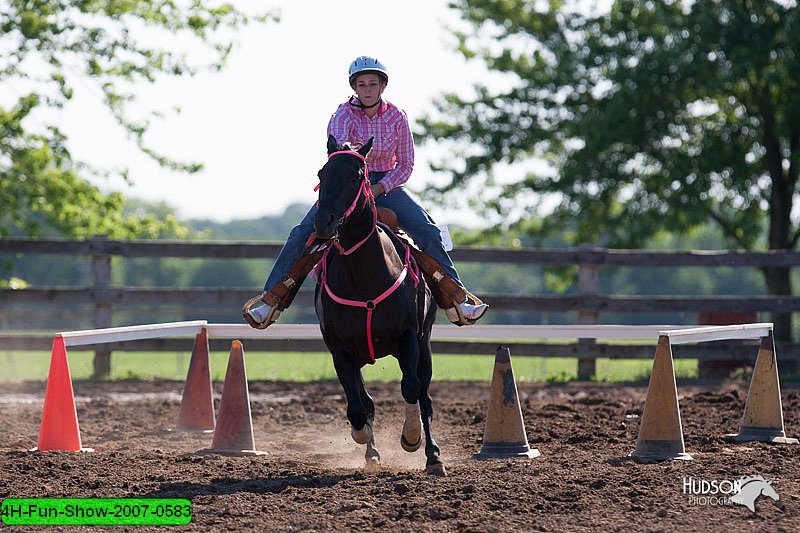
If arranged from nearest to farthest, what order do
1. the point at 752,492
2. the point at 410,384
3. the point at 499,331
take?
the point at 752,492 < the point at 410,384 < the point at 499,331

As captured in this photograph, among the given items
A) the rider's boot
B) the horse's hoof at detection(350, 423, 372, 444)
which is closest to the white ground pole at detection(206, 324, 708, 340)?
the rider's boot

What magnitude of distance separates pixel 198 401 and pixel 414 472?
317 centimetres

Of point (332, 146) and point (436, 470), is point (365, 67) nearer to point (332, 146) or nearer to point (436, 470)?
point (332, 146)

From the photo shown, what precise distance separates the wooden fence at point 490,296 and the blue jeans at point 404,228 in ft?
23.2

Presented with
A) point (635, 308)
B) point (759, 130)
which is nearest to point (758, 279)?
point (759, 130)

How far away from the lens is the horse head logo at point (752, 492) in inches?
254

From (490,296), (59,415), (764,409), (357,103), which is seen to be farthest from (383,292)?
(490,296)

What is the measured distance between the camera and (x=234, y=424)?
352 inches

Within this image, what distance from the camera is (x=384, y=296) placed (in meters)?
7.58

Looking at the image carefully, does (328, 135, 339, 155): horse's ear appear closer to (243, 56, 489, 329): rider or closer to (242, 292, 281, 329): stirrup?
(243, 56, 489, 329): rider

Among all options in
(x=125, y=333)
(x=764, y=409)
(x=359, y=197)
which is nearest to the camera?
(x=359, y=197)

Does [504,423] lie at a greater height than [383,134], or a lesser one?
lesser

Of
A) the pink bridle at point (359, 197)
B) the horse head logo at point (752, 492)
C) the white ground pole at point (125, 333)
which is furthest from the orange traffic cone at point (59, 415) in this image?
the horse head logo at point (752, 492)

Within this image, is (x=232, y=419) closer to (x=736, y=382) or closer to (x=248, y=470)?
(x=248, y=470)
